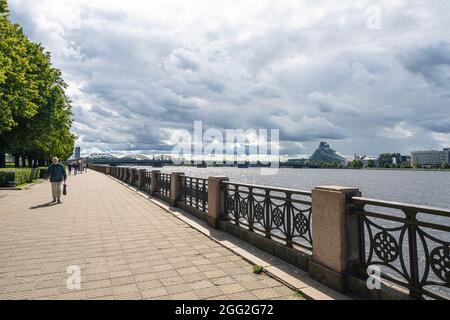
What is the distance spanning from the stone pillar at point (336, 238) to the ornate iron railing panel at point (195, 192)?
5.76 meters

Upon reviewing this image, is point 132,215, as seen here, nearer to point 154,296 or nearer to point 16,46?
point 154,296

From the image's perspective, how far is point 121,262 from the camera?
19.7ft

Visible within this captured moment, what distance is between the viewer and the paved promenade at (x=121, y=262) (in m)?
4.60

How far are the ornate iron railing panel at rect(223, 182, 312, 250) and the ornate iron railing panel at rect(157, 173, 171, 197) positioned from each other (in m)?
7.38

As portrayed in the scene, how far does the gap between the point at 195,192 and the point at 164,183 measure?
5163mm

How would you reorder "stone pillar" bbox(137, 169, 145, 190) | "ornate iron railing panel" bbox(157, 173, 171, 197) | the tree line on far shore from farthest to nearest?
1. "stone pillar" bbox(137, 169, 145, 190)
2. the tree line on far shore
3. "ornate iron railing panel" bbox(157, 173, 171, 197)

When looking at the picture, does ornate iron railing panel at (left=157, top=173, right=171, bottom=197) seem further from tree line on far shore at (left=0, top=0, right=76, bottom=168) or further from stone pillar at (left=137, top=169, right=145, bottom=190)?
tree line on far shore at (left=0, top=0, right=76, bottom=168)

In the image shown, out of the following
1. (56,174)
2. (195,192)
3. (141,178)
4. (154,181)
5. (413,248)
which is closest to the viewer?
(413,248)

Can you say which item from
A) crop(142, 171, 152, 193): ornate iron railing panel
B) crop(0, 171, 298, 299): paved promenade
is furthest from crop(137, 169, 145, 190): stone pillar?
crop(0, 171, 298, 299): paved promenade

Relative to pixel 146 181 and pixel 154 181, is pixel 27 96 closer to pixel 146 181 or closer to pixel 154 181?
pixel 146 181

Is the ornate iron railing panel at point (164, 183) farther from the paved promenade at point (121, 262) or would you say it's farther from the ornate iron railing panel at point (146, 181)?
the paved promenade at point (121, 262)

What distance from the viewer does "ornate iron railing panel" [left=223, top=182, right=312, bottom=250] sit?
5.81m

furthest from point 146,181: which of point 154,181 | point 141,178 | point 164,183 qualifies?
point 164,183

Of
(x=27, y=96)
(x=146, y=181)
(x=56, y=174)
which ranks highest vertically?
(x=27, y=96)
